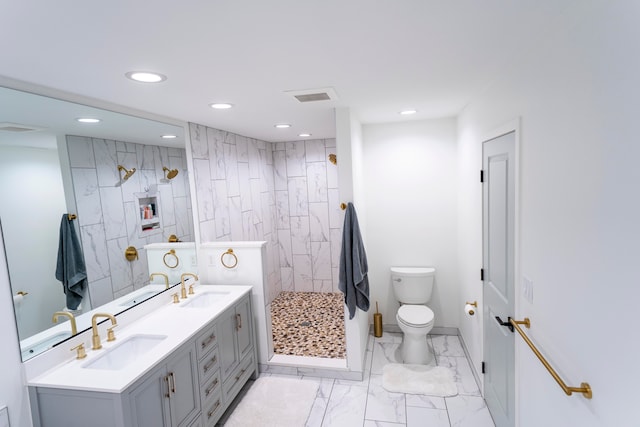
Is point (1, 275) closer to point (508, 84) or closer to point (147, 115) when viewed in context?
point (147, 115)

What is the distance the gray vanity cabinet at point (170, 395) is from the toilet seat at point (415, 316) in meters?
1.93

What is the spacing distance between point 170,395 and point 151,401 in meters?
0.16

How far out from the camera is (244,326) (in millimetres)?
2967

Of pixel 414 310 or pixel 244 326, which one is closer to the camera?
pixel 244 326

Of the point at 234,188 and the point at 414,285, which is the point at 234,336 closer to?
the point at 234,188

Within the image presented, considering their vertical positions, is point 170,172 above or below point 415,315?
above

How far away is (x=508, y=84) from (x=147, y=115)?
2506 millimetres

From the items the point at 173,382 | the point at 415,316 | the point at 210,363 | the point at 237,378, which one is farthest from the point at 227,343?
the point at 415,316

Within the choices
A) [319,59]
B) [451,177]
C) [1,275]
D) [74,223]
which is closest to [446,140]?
[451,177]

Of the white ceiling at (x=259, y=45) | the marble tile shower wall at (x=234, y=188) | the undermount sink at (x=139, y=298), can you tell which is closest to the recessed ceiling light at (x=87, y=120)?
the white ceiling at (x=259, y=45)

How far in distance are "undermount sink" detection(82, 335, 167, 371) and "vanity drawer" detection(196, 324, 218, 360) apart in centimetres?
23

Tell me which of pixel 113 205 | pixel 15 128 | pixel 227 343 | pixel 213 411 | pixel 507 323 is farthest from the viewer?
pixel 227 343

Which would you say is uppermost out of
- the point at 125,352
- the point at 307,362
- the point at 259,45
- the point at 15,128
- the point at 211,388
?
the point at 259,45

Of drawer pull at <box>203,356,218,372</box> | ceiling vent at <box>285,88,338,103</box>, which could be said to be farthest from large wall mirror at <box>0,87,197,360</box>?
ceiling vent at <box>285,88,338,103</box>
